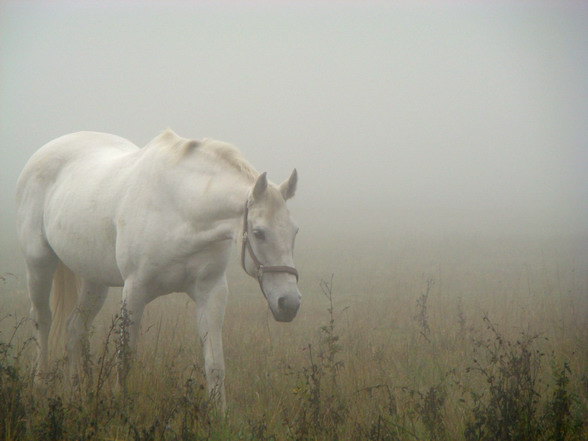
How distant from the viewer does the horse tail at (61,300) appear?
5.43 m

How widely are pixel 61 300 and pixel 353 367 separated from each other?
3013 mm

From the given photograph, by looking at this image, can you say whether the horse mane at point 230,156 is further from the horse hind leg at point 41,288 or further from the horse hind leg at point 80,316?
the horse hind leg at point 41,288

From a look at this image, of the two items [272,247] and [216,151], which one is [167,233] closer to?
[216,151]

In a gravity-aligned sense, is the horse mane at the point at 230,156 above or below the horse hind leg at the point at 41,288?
above

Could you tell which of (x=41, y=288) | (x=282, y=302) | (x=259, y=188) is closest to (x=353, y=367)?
(x=282, y=302)

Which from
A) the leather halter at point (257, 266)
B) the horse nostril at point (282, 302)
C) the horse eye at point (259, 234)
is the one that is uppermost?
the horse eye at point (259, 234)

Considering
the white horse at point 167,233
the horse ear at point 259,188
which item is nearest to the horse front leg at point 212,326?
the white horse at point 167,233

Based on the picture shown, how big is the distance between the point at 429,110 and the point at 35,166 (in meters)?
124

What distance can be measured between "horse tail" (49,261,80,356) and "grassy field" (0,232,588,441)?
0.39 metres

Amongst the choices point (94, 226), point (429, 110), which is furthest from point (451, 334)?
point (429, 110)

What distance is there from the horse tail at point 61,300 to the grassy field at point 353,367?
1.28 ft

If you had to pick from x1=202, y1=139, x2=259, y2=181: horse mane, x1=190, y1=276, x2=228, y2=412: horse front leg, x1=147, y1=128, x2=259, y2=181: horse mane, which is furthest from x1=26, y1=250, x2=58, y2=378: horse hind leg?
x1=202, y1=139, x2=259, y2=181: horse mane

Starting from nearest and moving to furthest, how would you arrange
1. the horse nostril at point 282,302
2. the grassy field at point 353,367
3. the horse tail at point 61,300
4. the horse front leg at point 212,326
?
the grassy field at point 353,367 < the horse nostril at point 282,302 < the horse front leg at point 212,326 < the horse tail at point 61,300

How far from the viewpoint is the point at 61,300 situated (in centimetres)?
556
